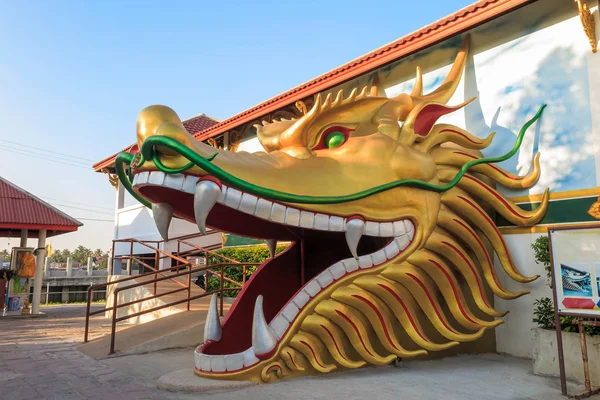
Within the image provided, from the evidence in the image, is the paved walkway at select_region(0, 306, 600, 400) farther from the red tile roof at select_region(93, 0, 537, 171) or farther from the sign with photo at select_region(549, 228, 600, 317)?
the red tile roof at select_region(93, 0, 537, 171)

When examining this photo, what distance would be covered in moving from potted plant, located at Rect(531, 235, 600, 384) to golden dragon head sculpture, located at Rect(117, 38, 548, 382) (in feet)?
1.30

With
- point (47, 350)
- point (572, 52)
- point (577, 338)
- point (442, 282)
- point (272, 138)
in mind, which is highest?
point (572, 52)

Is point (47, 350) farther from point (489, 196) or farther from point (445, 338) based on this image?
point (489, 196)

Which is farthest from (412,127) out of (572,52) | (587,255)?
(572,52)

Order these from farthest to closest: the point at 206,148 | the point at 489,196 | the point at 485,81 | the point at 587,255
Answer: the point at 485,81 → the point at 489,196 → the point at 587,255 → the point at 206,148

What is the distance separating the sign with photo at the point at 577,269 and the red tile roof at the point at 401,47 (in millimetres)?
2724

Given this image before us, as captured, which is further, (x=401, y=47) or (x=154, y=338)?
(x=401, y=47)

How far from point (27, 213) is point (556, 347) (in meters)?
13.6

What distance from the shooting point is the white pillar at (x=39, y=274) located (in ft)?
42.5

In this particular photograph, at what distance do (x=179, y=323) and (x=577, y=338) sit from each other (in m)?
4.93

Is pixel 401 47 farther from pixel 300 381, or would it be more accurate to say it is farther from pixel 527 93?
pixel 300 381

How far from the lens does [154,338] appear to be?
6082 millimetres

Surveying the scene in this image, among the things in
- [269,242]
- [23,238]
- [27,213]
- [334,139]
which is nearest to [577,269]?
[334,139]

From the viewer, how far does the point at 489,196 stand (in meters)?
5.09
